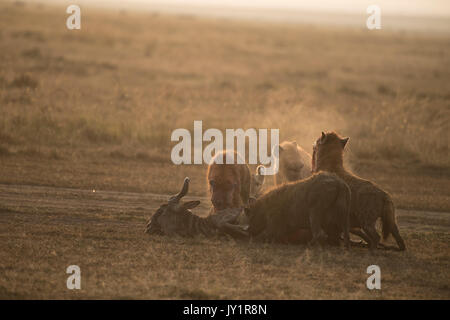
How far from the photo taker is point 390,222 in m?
8.85

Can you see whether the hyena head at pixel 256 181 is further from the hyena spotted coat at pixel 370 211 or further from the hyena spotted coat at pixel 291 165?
the hyena spotted coat at pixel 370 211

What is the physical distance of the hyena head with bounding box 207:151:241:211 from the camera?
9602 millimetres

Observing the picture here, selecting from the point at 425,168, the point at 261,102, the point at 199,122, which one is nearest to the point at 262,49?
the point at 261,102

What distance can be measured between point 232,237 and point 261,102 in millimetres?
14387

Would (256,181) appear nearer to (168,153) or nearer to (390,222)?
(390,222)

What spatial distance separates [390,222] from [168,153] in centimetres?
825

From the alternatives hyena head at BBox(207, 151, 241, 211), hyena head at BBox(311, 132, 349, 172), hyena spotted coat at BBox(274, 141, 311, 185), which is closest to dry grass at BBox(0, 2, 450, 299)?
hyena head at BBox(207, 151, 241, 211)

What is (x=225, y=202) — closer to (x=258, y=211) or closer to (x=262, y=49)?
(x=258, y=211)

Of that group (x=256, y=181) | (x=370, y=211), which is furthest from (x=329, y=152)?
(x=256, y=181)

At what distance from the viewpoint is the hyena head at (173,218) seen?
367 inches

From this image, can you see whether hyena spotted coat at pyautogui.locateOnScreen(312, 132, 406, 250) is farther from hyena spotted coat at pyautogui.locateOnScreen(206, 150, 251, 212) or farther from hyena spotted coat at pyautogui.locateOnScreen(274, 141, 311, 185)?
hyena spotted coat at pyautogui.locateOnScreen(274, 141, 311, 185)

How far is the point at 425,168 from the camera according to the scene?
52.5 feet

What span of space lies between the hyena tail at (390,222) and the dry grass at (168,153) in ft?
0.70

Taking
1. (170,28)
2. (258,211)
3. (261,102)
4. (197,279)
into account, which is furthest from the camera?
(170,28)
